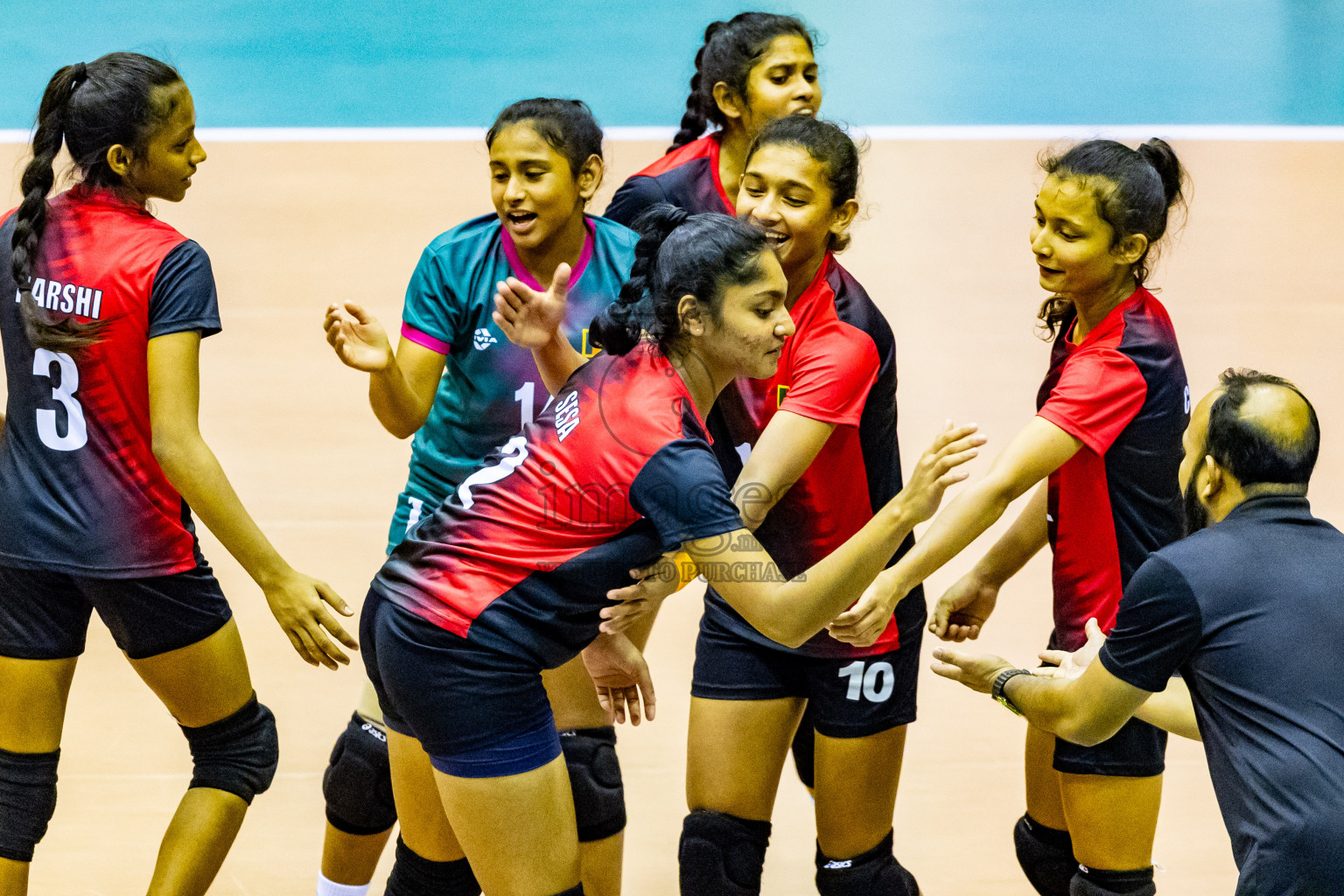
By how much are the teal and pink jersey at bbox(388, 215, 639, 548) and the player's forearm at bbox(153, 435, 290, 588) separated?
0.42 m

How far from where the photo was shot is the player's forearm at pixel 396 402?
122 inches

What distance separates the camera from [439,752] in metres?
2.52

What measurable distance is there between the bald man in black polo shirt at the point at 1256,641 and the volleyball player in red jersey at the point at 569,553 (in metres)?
0.39

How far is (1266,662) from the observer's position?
90.0 inches

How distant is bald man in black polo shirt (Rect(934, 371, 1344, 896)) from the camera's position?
2.26 m

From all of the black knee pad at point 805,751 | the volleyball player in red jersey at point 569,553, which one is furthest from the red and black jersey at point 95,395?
the black knee pad at point 805,751

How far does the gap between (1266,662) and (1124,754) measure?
2.33ft

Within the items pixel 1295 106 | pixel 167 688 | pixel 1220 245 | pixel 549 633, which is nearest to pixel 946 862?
pixel 549 633

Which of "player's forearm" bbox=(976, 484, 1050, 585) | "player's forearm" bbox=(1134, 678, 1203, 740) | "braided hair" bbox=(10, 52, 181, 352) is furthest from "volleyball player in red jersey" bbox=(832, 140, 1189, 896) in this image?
"braided hair" bbox=(10, 52, 181, 352)

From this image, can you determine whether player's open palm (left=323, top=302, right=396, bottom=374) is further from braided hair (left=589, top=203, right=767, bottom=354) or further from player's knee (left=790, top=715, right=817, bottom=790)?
player's knee (left=790, top=715, right=817, bottom=790)

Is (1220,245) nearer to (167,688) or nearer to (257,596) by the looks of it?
(257,596)

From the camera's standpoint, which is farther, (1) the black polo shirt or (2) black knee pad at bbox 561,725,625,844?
(2) black knee pad at bbox 561,725,625,844

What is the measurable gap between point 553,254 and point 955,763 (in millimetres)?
1880

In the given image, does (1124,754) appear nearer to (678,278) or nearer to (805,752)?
(805,752)
